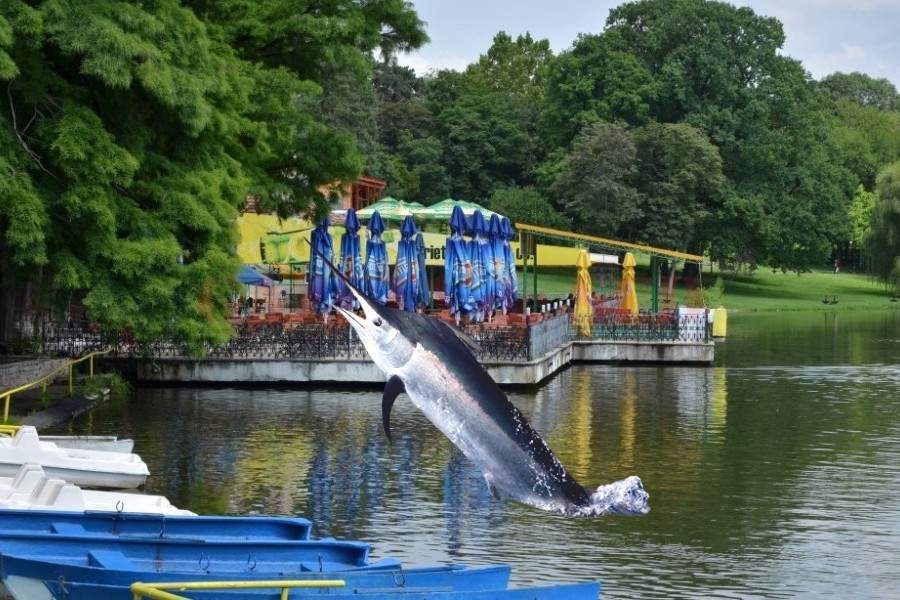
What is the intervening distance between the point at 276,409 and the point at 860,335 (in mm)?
38008

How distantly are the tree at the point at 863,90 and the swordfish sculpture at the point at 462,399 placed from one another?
546ft

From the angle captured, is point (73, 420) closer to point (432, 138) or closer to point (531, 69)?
point (432, 138)

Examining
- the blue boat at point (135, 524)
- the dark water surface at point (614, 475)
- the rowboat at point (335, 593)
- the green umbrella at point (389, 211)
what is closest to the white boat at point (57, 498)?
the blue boat at point (135, 524)

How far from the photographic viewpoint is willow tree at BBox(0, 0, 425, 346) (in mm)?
28005

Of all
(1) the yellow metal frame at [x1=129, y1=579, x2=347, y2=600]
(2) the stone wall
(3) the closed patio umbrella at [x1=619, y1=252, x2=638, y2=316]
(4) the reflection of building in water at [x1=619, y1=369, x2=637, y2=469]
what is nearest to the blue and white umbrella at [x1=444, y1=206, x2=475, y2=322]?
(4) the reflection of building in water at [x1=619, y1=369, x2=637, y2=469]

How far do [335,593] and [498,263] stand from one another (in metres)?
29.9

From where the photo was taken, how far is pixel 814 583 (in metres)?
18.0

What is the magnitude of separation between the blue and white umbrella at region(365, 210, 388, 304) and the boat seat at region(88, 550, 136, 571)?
24.8 m

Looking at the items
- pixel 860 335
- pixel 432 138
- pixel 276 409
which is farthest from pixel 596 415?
pixel 432 138

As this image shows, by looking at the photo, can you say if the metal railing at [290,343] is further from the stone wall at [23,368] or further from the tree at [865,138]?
the tree at [865,138]

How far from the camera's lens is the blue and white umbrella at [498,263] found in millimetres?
42500

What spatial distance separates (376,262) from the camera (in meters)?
39.2

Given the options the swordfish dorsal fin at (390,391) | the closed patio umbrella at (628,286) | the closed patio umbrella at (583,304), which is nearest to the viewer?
the swordfish dorsal fin at (390,391)

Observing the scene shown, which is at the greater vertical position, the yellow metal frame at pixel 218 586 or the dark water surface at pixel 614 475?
the yellow metal frame at pixel 218 586
